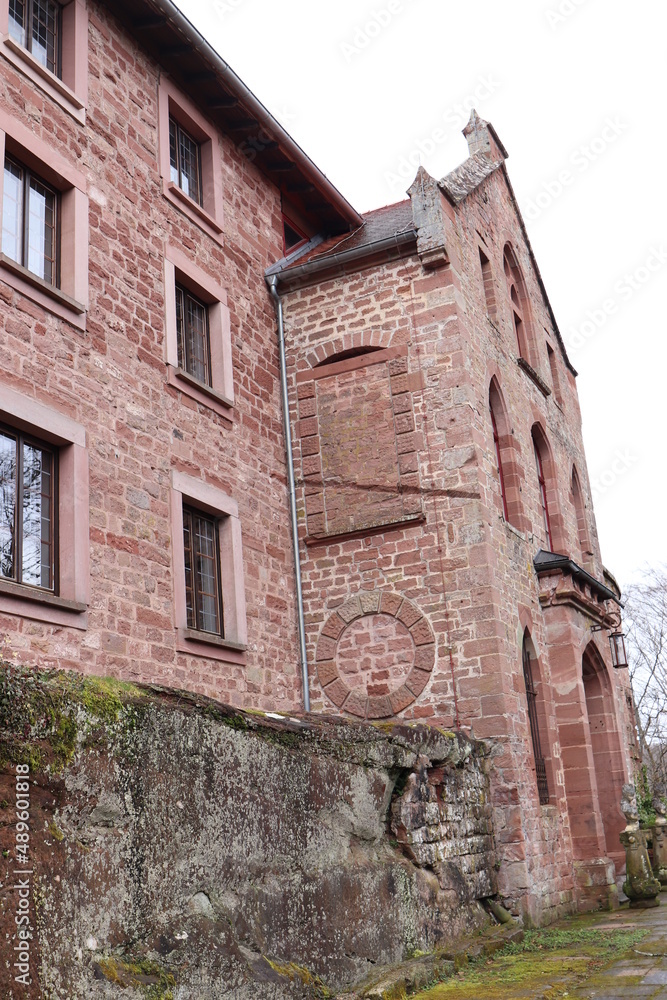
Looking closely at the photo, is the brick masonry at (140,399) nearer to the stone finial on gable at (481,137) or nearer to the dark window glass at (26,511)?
the dark window glass at (26,511)

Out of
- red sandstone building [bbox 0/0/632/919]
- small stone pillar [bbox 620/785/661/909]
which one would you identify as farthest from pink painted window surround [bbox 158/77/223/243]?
small stone pillar [bbox 620/785/661/909]

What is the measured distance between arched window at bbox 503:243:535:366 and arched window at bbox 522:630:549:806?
5.29 meters

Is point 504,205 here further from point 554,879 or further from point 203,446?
point 554,879

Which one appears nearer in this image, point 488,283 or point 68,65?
point 68,65

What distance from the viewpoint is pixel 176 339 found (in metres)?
10.6

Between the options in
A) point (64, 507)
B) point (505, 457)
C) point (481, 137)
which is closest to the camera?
point (64, 507)

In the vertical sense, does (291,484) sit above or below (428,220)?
below

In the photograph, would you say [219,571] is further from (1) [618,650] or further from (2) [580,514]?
(2) [580,514]

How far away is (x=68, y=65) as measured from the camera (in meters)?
9.80

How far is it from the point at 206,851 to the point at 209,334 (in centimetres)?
750

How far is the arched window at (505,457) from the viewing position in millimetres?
13430

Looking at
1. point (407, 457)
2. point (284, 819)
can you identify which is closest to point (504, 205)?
point (407, 457)

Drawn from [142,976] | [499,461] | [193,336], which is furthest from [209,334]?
[142,976]

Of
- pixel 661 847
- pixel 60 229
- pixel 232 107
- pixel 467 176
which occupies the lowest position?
pixel 661 847
